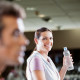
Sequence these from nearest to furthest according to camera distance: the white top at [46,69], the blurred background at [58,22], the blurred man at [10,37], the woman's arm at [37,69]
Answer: the blurred man at [10,37], the woman's arm at [37,69], the white top at [46,69], the blurred background at [58,22]

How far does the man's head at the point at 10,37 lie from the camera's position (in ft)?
2.18

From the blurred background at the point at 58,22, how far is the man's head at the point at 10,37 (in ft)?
18.0

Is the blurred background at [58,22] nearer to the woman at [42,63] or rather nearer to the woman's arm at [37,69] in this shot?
the woman at [42,63]

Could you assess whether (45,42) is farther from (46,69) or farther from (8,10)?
(8,10)

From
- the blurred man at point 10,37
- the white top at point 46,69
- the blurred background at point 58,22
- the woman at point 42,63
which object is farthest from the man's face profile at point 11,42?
the blurred background at point 58,22

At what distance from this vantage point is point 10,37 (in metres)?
0.67

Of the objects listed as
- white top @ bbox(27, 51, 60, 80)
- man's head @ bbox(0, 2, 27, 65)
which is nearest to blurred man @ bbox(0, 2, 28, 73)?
man's head @ bbox(0, 2, 27, 65)

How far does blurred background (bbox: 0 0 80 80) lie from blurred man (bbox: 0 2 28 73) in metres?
5.48

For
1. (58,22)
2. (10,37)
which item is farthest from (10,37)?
(58,22)

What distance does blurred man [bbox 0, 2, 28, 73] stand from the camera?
66 cm

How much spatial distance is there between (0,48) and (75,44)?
943 centimetres

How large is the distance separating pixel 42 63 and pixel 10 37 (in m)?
1.37

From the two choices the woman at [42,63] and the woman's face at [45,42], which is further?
the woman's face at [45,42]

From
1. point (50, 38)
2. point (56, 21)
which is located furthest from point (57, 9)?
point (50, 38)
